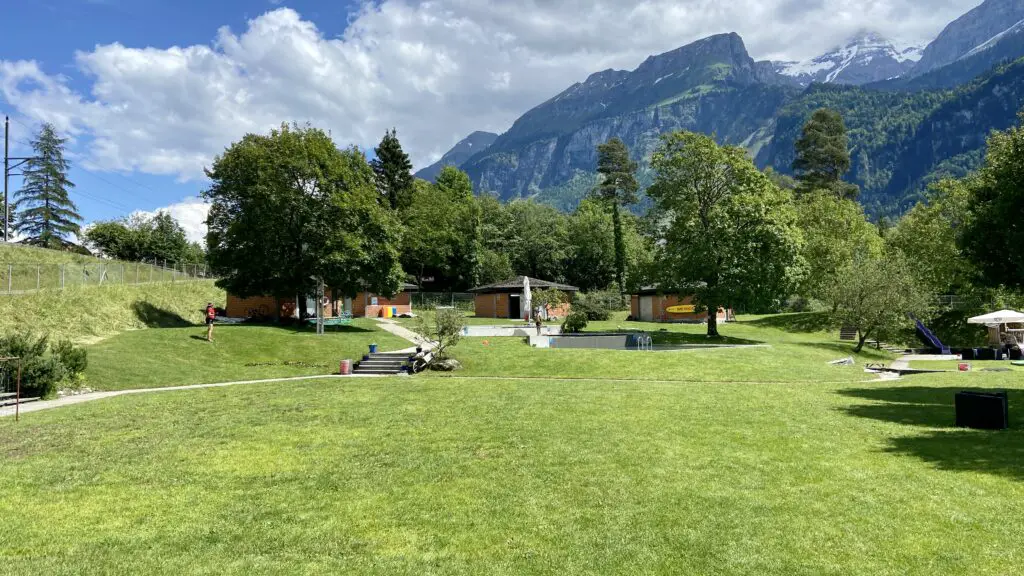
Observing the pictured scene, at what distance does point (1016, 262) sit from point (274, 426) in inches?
783

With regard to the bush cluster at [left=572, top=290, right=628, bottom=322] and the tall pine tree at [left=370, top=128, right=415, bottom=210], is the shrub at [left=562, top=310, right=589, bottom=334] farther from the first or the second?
the tall pine tree at [left=370, top=128, right=415, bottom=210]

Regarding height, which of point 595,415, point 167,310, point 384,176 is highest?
point 384,176

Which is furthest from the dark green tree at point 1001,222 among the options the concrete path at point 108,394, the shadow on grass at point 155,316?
the shadow on grass at point 155,316

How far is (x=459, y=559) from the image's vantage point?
5.71 metres

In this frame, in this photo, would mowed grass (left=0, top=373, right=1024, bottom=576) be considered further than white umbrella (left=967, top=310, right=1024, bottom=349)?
No

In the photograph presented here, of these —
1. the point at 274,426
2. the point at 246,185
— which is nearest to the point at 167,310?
the point at 246,185

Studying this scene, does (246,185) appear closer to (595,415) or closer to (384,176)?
(595,415)

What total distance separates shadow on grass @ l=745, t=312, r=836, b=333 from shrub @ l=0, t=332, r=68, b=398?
4830 cm

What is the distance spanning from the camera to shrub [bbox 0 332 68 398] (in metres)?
16.8

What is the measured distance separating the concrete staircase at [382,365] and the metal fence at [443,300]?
124 feet

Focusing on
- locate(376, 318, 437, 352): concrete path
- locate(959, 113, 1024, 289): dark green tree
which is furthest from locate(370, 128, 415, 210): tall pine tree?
locate(959, 113, 1024, 289): dark green tree

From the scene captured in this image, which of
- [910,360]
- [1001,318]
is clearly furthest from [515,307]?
[1001,318]

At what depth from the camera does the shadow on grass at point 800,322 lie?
1922 inches

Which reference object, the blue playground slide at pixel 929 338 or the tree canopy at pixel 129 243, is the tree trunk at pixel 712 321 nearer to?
the blue playground slide at pixel 929 338
